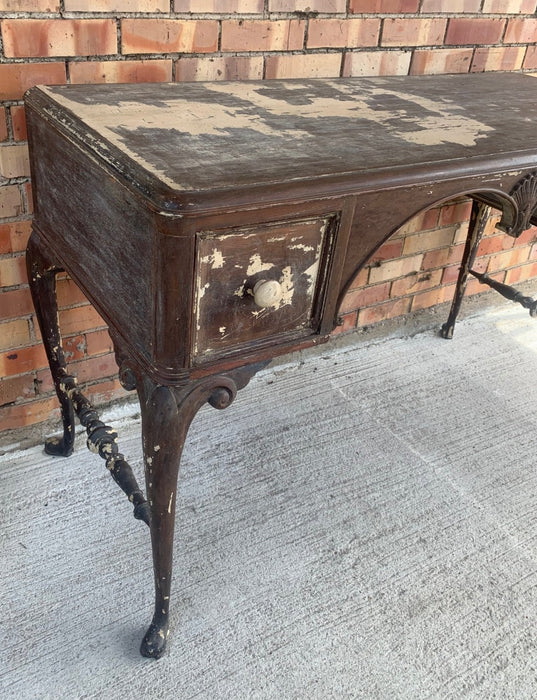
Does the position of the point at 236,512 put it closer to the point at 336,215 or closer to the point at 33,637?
the point at 33,637

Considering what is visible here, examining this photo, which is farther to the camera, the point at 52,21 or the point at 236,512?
the point at 236,512

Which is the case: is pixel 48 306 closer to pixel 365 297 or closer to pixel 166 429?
pixel 166 429

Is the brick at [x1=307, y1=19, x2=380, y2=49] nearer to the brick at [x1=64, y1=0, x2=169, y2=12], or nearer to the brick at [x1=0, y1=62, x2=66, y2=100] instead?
the brick at [x1=64, y1=0, x2=169, y2=12]

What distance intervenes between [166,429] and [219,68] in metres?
0.92

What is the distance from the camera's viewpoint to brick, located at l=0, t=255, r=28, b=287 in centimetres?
145

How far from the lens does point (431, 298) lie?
2404mm

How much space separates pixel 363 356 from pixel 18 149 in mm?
1294

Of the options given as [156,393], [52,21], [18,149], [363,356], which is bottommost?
[363,356]

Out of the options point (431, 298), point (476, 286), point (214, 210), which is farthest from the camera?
point (476, 286)

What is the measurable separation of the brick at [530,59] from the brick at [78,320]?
5.09 feet

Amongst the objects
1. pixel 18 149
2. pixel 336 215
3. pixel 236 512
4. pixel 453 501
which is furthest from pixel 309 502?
pixel 18 149

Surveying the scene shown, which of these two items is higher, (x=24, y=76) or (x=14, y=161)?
(x=24, y=76)

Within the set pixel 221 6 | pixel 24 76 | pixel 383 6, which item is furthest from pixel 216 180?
pixel 383 6

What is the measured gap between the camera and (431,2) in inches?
68.2
